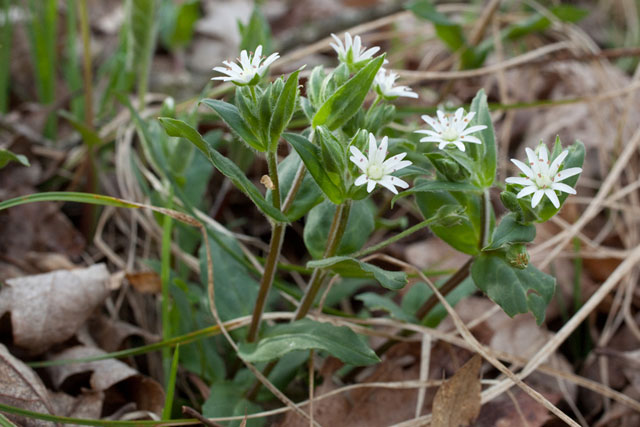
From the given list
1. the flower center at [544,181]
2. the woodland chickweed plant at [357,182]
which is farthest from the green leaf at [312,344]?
the flower center at [544,181]

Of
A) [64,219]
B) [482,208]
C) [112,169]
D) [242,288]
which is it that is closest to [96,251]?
[64,219]

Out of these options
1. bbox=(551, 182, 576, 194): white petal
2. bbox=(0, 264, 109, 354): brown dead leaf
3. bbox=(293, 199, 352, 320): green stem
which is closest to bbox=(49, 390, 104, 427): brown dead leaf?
bbox=(0, 264, 109, 354): brown dead leaf

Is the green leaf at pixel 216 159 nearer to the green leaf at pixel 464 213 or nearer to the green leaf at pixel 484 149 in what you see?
the green leaf at pixel 464 213

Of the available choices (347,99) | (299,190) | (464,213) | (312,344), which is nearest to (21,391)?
(312,344)

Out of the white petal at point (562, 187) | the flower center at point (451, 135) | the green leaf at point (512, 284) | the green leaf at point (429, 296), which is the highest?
the flower center at point (451, 135)

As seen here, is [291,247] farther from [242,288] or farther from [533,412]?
[533,412]

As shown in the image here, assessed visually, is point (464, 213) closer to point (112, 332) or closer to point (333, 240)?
point (333, 240)
